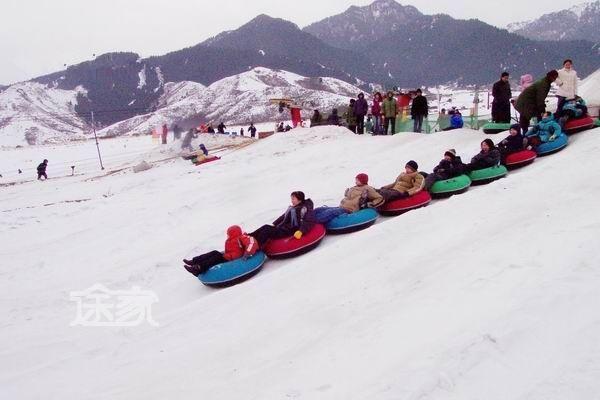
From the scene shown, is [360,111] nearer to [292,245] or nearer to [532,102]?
[532,102]

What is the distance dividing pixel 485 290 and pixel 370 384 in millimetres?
1584

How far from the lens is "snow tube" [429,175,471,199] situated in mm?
8180

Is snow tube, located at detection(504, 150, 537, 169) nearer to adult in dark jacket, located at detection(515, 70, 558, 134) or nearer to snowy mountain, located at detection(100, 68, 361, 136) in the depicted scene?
adult in dark jacket, located at detection(515, 70, 558, 134)

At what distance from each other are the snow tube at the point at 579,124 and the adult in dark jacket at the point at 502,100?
1893mm

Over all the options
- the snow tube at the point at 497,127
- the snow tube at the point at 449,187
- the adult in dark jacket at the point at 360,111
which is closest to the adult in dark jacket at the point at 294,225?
the snow tube at the point at 449,187

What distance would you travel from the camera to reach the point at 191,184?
44.9 ft

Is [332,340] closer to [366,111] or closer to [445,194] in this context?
[445,194]

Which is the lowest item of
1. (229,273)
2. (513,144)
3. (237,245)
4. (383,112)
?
(229,273)

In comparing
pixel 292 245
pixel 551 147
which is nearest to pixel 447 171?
pixel 551 147

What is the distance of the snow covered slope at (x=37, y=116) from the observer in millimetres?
117062

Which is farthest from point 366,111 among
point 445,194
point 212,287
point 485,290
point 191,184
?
point 485,290

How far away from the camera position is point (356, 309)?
4812 mm

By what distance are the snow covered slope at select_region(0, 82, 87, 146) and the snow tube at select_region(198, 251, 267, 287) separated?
111 meters

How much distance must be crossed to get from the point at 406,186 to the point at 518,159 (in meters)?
2.72
